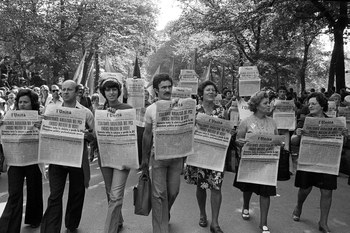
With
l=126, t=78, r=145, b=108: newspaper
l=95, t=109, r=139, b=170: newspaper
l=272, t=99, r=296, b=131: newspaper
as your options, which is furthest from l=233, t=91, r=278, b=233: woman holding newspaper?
l=126, t=78, r=145, b=108: newspaper

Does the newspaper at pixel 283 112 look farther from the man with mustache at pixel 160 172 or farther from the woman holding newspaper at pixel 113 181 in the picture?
the woman holding newspaper at pixel 113 181

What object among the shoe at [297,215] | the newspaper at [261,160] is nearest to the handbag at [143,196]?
the newspaper at [261,160]

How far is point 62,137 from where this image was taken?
3.82 meters

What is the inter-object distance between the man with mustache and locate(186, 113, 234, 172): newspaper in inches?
11.6

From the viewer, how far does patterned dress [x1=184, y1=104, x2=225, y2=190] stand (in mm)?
4277

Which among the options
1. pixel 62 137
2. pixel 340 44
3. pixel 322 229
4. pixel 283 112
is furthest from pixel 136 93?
pixel 340 44

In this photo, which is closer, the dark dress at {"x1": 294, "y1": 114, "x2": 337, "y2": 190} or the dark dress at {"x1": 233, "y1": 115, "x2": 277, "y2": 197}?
the dark dress at {"x1": 233, "y1": 115, "x2": 277, "y2": 197}

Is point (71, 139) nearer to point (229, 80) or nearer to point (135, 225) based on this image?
point (135, 225)

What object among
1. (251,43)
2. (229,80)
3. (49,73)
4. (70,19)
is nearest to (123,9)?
(70,19)

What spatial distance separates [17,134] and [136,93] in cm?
355

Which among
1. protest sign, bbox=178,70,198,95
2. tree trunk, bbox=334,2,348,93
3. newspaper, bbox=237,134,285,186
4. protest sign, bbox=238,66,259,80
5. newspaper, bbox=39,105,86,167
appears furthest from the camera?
tree trunk, bbox=334,2,348,93

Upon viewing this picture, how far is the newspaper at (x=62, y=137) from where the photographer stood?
3816mm

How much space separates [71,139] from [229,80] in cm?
3776

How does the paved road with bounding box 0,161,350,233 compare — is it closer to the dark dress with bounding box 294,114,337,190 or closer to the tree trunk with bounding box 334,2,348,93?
the dark dress with bounding box 294,114,337,190
